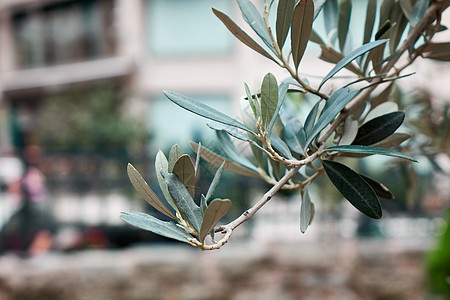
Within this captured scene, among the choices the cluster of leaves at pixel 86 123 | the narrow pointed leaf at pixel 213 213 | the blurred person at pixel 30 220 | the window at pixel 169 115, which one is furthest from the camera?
the window at pixel 169 115

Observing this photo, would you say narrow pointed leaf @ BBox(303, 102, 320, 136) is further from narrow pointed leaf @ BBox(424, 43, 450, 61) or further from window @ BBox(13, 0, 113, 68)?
window @ BBox(13, 0, 113, 68)

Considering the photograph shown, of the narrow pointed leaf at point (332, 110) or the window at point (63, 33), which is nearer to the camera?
the narrow pointed leaf at point (332, 110)

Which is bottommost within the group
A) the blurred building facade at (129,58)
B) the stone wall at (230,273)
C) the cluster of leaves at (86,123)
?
the cluster of leaves at (86,123)

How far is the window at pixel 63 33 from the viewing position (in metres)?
11.6

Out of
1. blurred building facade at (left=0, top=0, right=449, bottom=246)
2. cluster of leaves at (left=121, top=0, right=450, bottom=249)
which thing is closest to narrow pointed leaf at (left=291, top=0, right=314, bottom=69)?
cluster of leaves at (left=121, top=0, right=450, bottom=249)

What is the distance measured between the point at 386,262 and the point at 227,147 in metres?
2.61

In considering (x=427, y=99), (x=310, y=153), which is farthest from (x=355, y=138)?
(x=427, y=99)

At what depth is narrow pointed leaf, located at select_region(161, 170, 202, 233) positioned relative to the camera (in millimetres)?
319

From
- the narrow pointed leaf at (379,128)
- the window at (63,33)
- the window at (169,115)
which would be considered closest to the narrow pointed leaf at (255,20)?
the narrow pointed leaf at (379,128)

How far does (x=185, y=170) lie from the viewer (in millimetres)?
319

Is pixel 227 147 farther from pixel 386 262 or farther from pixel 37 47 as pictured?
pixel 37 47

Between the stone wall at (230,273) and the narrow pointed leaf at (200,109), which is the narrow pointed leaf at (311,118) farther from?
the stone wall at (230,273)

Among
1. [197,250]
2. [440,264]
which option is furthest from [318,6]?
[197,250]

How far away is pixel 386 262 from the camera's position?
274cm
